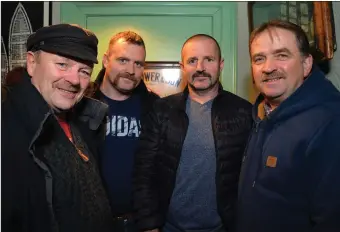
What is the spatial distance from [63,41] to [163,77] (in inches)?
55.1

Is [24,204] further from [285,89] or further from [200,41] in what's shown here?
[200,41]

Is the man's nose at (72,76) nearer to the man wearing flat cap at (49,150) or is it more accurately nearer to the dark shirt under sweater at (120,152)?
the man wearing flat cap at (49,150)

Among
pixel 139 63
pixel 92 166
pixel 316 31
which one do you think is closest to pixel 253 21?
pixel 316 31

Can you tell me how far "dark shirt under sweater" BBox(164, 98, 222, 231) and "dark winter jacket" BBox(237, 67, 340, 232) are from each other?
0.93 ft

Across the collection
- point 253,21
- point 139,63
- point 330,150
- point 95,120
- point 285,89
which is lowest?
point 330,150

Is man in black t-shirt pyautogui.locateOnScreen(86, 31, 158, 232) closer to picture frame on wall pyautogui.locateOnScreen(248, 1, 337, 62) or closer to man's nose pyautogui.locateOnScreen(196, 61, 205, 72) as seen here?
man's nose pyautogui.locateOnScreen(196, 61, 205, 72)

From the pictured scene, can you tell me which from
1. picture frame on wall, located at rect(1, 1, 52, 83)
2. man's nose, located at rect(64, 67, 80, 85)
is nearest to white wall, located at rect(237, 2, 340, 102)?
picture frame on wall, located at rect(1, 1, 52, 83)

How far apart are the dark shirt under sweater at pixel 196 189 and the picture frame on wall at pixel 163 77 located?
89 cm

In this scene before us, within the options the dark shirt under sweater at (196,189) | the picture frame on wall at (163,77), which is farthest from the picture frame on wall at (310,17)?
the dark shirt under sweater at (196,189)

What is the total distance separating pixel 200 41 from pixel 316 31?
727 mm

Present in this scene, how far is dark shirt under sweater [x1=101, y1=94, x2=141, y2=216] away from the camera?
179 cm

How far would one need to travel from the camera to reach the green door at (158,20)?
2506mm

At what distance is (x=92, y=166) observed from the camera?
52.3 inches

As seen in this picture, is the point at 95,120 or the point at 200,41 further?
the point at 200,41
